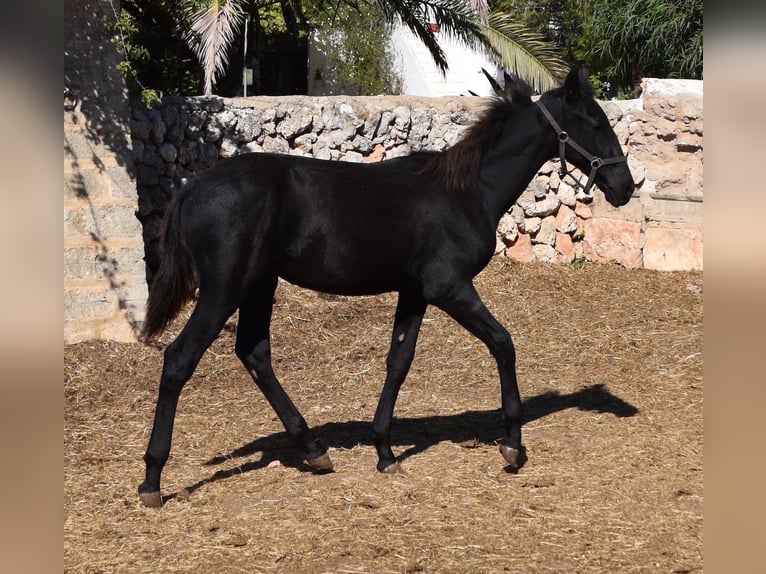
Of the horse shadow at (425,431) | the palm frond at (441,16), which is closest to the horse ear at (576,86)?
the horse shadow at (425,431)

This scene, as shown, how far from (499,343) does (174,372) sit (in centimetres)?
178

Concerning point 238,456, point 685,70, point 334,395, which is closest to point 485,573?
point 238,456

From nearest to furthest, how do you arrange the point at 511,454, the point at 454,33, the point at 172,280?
the point at 172,280, the point at 511,454, the point at 454,33

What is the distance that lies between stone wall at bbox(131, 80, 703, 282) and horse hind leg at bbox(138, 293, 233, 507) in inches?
208

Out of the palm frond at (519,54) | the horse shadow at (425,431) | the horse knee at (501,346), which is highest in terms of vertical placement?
the palm frond at (519,54)

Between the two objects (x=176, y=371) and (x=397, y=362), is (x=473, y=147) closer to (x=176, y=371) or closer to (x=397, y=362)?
(x=397, y=362)

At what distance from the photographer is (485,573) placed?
3.75m

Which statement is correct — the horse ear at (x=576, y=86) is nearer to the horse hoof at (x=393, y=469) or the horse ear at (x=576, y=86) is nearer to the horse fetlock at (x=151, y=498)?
the horse hoof at (x=393, y=469)

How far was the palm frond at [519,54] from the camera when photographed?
12.4m

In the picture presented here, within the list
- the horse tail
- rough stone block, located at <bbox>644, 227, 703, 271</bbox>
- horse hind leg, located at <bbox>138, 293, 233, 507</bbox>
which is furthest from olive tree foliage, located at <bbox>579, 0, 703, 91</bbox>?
horse hind leg, located at <bbox>138, 293, 233, 507</bbox>

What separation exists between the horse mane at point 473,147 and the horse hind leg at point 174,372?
149 cm

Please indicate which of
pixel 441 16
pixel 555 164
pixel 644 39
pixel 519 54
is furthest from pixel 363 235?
pixel 644 39

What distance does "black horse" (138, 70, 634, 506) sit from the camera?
4559 mm

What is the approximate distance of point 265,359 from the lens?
5016mm
